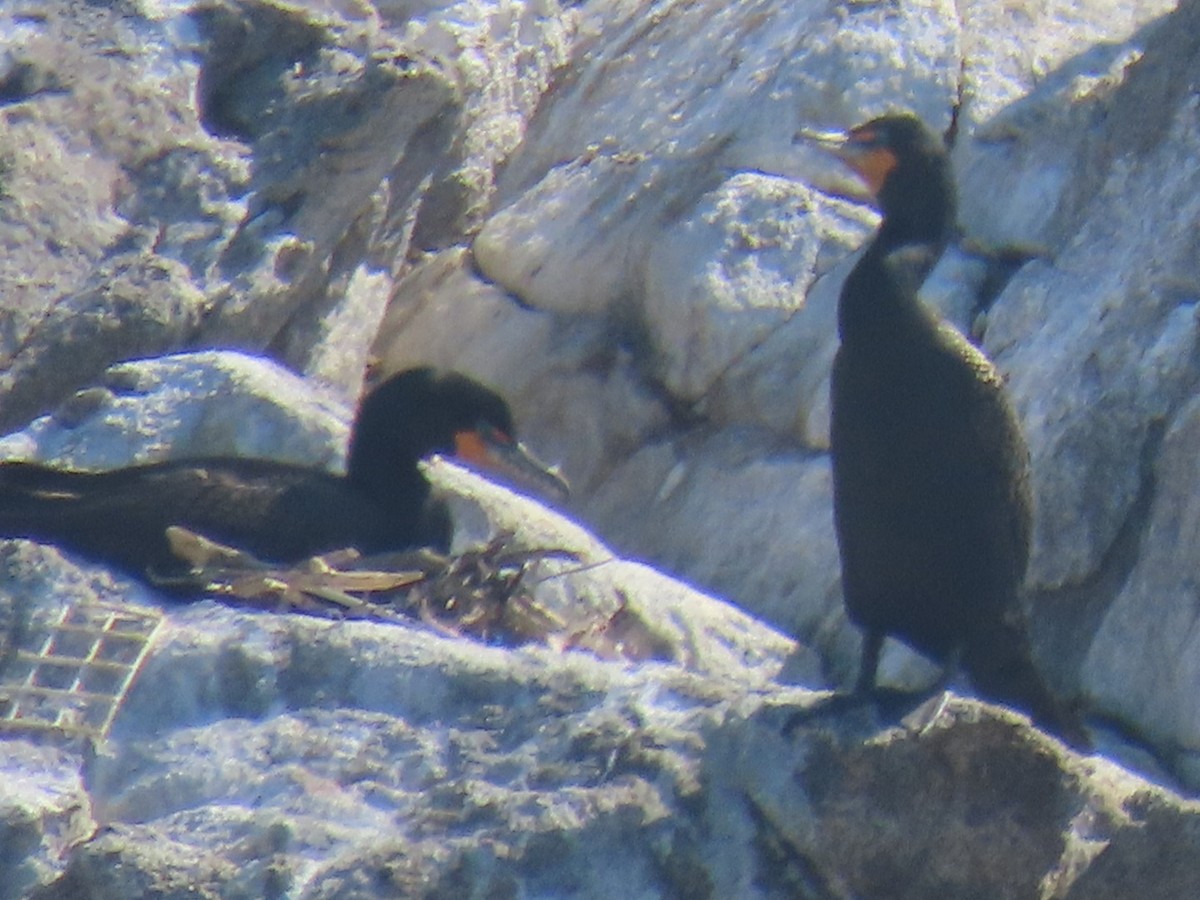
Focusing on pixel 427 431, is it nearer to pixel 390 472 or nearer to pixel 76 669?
pixel 390 472

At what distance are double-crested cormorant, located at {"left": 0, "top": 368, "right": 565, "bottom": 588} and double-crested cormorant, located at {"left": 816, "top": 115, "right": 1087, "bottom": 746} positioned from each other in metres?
1.10

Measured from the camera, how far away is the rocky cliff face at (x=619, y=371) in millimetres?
4395

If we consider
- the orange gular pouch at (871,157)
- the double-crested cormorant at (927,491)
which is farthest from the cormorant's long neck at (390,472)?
the orange gular pouch at (871,157)

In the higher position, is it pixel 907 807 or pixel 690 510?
pixel 907 807

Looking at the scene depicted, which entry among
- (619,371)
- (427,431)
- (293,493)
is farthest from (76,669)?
(619,371)

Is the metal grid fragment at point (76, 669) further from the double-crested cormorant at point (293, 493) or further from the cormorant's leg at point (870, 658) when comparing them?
the cormorant's leg at point (870, 658)

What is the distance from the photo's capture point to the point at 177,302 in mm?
7305

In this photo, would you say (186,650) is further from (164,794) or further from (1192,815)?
(1192,815)

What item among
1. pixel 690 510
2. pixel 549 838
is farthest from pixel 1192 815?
pixel 690 510

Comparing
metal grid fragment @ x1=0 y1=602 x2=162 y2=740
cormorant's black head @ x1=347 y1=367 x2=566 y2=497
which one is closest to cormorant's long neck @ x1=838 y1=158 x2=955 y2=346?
cormorant's black head @ x1=347 y1=367 x2=566 y2=497

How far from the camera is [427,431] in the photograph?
6277 millimetres

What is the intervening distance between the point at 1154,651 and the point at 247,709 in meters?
2.99

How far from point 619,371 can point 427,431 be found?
6.55 feet

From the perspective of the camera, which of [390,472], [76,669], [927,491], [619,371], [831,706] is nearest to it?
[831,706]
